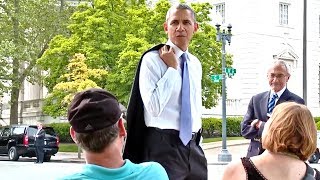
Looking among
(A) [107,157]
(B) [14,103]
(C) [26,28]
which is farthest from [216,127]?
(A) [107,157]

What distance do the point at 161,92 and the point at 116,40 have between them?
1243 inches

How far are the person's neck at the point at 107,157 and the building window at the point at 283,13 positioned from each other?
46.2 metres

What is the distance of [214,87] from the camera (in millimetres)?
36531

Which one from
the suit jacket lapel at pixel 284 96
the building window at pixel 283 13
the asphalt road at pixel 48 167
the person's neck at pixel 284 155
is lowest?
the asphalt road at pixel 48 167

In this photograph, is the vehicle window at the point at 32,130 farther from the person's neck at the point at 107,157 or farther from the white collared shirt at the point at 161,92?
the person's neck at the point at 107,157

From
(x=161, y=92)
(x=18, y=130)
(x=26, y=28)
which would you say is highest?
(x=26, y=28)

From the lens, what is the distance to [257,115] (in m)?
6.39

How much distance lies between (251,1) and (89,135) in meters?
43.7

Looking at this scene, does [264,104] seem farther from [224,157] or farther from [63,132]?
[63,132]

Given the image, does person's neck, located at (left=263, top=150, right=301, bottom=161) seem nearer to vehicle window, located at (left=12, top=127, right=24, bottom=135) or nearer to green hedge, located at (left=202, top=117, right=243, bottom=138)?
vehicle window, located at (left=12, top=127, right=24, bottom=135)

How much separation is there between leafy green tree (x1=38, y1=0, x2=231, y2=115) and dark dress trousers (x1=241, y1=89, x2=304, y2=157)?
27.5m

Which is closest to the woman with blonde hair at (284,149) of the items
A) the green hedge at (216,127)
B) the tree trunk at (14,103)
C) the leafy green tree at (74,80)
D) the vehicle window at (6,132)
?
the vehicle window at (6,132)

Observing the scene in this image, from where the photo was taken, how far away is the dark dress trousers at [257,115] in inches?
246

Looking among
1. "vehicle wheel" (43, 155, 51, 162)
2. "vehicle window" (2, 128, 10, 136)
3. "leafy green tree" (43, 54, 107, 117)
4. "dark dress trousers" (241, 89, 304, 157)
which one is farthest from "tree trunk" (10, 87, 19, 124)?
"dark dress trousers" (241, 89, 304, 157)
